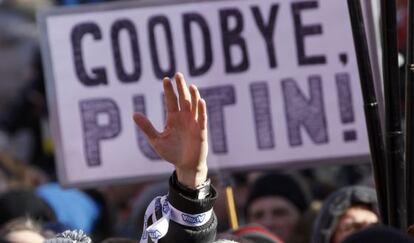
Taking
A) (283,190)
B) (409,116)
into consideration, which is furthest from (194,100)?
(283,190)

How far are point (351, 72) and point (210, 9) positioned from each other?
0.61 metres

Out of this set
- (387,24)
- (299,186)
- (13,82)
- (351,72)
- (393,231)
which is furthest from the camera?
(13,82)

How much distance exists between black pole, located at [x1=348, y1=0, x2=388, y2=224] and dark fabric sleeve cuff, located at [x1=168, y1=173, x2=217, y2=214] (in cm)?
65

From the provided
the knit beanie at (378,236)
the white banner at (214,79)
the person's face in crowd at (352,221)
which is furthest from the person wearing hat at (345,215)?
the knit beanie at (378,236)

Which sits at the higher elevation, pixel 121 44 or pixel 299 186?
pixel 121 44

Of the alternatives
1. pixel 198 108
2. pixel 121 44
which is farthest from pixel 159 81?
pixel 198 108

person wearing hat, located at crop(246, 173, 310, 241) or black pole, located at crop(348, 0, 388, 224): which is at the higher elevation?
black pole, located at crop(348, 0, 388, 224)

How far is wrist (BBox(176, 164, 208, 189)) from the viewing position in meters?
3.11

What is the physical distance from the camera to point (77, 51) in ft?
17.7

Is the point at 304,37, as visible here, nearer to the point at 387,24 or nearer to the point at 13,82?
the point at 387,24

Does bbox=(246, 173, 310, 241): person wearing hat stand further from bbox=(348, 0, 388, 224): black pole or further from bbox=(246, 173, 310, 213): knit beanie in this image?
bbox=(348, 0, 388, 224): black pole

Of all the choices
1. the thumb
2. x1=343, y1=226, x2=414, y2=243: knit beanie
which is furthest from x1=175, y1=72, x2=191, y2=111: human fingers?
x1=343, y1=226, x2=414, y2=243: knit beanie

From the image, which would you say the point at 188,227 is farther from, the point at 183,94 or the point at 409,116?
the point at 409,116

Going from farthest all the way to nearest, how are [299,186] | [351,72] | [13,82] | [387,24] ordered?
[13,82]
[299,186]
[351,72]
[387,24]
